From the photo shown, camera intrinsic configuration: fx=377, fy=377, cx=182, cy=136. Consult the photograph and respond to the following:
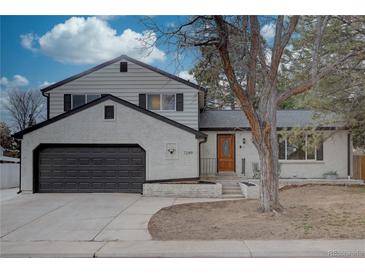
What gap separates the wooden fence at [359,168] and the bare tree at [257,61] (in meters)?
9.50

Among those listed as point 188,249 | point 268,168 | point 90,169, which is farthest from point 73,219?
point 268,168

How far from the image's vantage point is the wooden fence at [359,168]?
1783 centimetres

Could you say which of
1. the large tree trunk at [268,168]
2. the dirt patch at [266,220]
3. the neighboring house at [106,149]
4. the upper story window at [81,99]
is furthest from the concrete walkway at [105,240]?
the upper story window at [81,99]

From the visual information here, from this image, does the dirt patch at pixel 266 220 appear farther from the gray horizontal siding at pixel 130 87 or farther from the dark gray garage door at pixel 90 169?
the gray horizontal siding at pixel 130 87

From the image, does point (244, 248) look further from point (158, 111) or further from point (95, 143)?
point (158, 111)

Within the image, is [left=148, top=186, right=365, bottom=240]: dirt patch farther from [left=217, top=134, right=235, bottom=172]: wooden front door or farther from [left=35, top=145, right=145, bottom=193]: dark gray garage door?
[left=217, top=134, right=235, bottom=172]: wooden front door

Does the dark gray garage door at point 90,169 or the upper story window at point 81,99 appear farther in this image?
the upper story window at point 81,99

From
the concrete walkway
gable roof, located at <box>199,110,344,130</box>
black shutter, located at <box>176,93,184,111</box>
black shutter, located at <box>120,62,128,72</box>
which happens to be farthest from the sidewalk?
black shutter, located at <box>120,62,128,72</box>

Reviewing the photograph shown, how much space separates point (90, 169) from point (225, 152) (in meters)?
6.52

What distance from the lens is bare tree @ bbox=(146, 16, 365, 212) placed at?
9516 millimetres

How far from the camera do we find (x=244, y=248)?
7.18 metres

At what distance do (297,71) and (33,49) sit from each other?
9.31m

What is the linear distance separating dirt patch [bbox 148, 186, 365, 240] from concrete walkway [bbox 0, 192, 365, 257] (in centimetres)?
41
